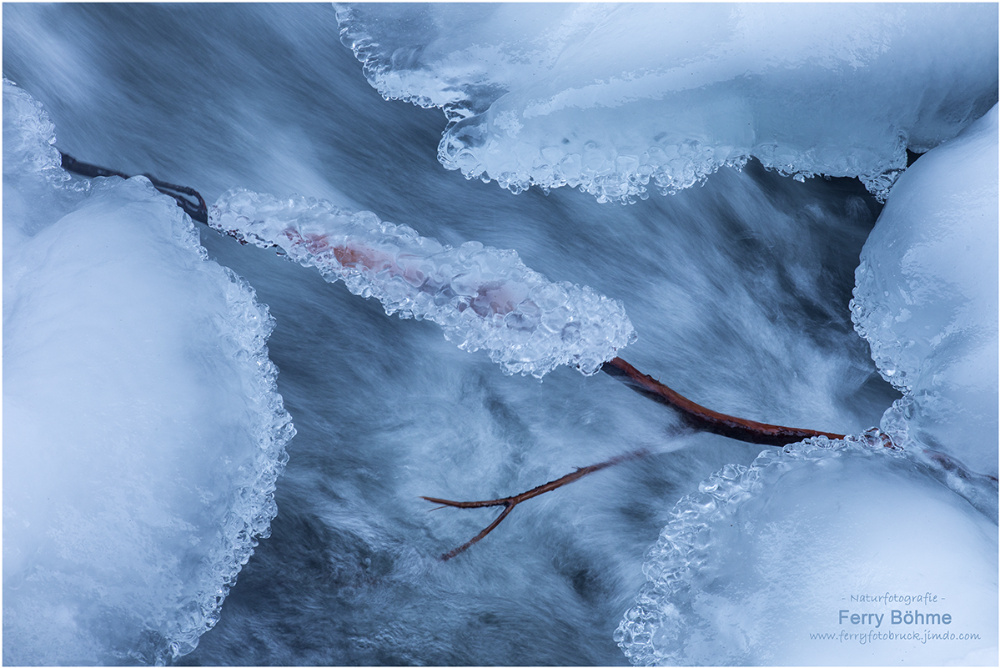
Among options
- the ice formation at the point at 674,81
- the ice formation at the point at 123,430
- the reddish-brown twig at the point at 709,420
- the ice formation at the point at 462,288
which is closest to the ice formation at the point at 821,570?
the reddish-brown twig at the point at 709,420

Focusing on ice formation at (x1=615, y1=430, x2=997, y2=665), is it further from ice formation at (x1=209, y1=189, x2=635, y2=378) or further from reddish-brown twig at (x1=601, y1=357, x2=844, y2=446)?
ice formation at (x1=209, y1=189, x2=635, y2=378)

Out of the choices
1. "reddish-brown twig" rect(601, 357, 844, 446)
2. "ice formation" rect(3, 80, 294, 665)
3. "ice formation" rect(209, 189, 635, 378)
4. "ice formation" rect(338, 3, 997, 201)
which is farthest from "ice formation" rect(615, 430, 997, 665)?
"ice formation" rect(3, 80, 294, 665)

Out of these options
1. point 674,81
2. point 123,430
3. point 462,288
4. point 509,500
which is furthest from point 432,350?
point 674,81

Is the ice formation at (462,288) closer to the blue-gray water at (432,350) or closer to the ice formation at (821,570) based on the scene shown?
the blue-gray water at (432,350)

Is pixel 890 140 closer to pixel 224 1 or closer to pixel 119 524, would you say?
pixel 224 1

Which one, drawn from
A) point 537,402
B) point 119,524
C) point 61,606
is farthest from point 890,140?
point 61,606

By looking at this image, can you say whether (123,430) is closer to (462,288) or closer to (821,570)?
(462,288)

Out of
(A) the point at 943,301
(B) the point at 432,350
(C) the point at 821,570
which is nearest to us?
(C) the point at 821,570
